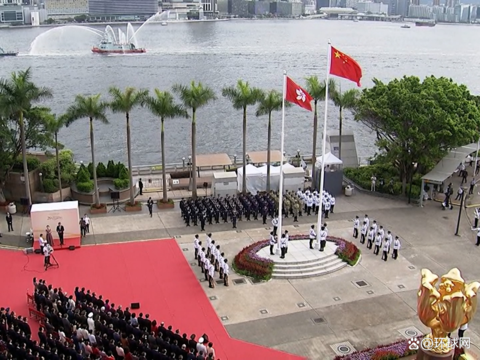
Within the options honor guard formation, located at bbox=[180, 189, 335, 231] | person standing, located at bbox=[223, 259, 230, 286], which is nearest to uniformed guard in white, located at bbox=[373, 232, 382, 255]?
honor guard formation, located at bbox=[180, 189, 335, 231]

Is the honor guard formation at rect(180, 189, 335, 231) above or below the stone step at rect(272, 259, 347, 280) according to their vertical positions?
above

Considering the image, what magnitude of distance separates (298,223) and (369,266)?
6.79 meters

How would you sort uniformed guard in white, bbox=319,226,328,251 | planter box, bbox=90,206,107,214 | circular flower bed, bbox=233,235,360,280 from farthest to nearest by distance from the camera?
planter box, bbox=90,206,107,214
uniformed guard in white, bbox=319,226,328,251
circular flower bed, bbox=233,235,360,280

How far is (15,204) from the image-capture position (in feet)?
120

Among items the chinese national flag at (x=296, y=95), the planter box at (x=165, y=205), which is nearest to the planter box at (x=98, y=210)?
the planter box at (x=165, y=205)

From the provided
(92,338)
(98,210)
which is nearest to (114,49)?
(98,210)

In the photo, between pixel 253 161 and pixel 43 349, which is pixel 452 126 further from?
pixel 43 349

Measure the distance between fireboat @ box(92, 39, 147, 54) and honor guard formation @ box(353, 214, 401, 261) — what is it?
10764 centimetres

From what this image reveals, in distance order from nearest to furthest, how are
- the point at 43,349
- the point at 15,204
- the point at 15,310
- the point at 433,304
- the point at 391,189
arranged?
the point at 433,304 < the point at 43,349 < the point at 15,310 < the point at 15,204 < the point at 391,189

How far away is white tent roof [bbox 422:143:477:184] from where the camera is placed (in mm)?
37406

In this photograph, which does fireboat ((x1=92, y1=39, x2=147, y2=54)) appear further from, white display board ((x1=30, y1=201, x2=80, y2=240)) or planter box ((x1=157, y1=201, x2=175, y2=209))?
white display board ((x1=30, y1=201, x2=80, y2=240))

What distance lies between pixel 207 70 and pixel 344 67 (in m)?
83.8

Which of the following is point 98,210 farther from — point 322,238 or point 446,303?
point 446,303

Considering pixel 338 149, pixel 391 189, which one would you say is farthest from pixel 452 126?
pixel 338 149
